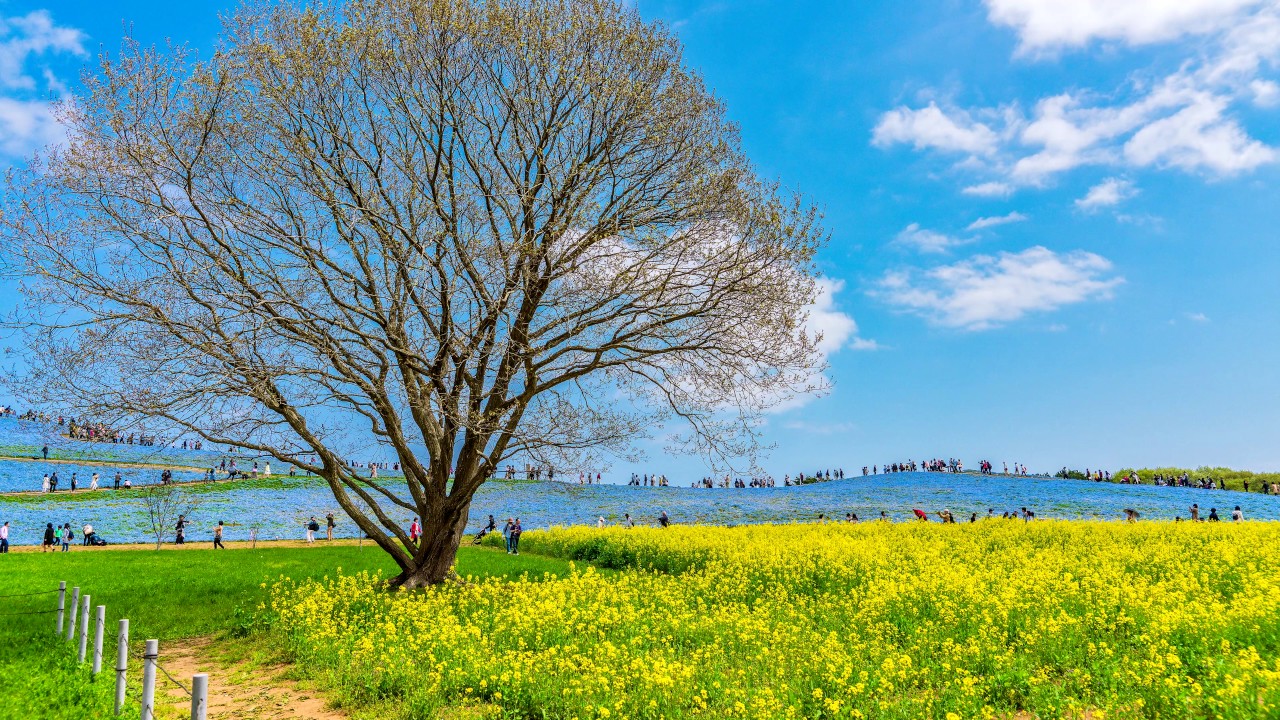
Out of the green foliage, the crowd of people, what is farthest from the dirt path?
the green foliage

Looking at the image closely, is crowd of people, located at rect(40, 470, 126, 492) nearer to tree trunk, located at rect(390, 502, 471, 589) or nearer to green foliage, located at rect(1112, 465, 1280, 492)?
tree trunk, located at rect(390, 502, 471, 589)

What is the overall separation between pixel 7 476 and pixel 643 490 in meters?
56.2

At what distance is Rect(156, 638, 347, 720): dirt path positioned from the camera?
29.9 feet

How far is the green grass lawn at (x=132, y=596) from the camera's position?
30.2 ft

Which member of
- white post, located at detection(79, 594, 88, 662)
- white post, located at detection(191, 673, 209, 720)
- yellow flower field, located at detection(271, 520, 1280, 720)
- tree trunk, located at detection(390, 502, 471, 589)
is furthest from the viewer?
tree trunk, located at detection(390, 502, 471, 589)

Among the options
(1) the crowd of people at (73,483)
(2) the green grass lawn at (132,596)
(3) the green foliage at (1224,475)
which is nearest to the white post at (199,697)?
(2) the green grass lawn at (132,596)

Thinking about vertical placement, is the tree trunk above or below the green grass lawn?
above

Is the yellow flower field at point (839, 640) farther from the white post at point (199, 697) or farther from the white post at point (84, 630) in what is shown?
the white post at point (84, 630)

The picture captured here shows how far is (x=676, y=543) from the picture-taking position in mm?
25766

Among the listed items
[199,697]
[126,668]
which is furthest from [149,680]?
[126,668]

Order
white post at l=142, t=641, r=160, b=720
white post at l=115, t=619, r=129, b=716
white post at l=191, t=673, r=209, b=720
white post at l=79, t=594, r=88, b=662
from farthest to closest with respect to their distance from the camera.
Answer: white post at l=79, t=594, r=88, b=662 < white post at l=115, t=619, r=129, b=716 < white post at l=142, t=641, r=160, b=720 < white post at l=191, t=673, r=209, b=720

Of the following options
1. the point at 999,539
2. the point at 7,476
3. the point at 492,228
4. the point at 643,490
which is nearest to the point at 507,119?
the point at 492,228

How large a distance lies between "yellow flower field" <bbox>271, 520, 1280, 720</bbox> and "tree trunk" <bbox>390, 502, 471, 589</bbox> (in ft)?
2.89

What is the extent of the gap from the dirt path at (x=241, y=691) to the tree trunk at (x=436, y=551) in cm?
450
